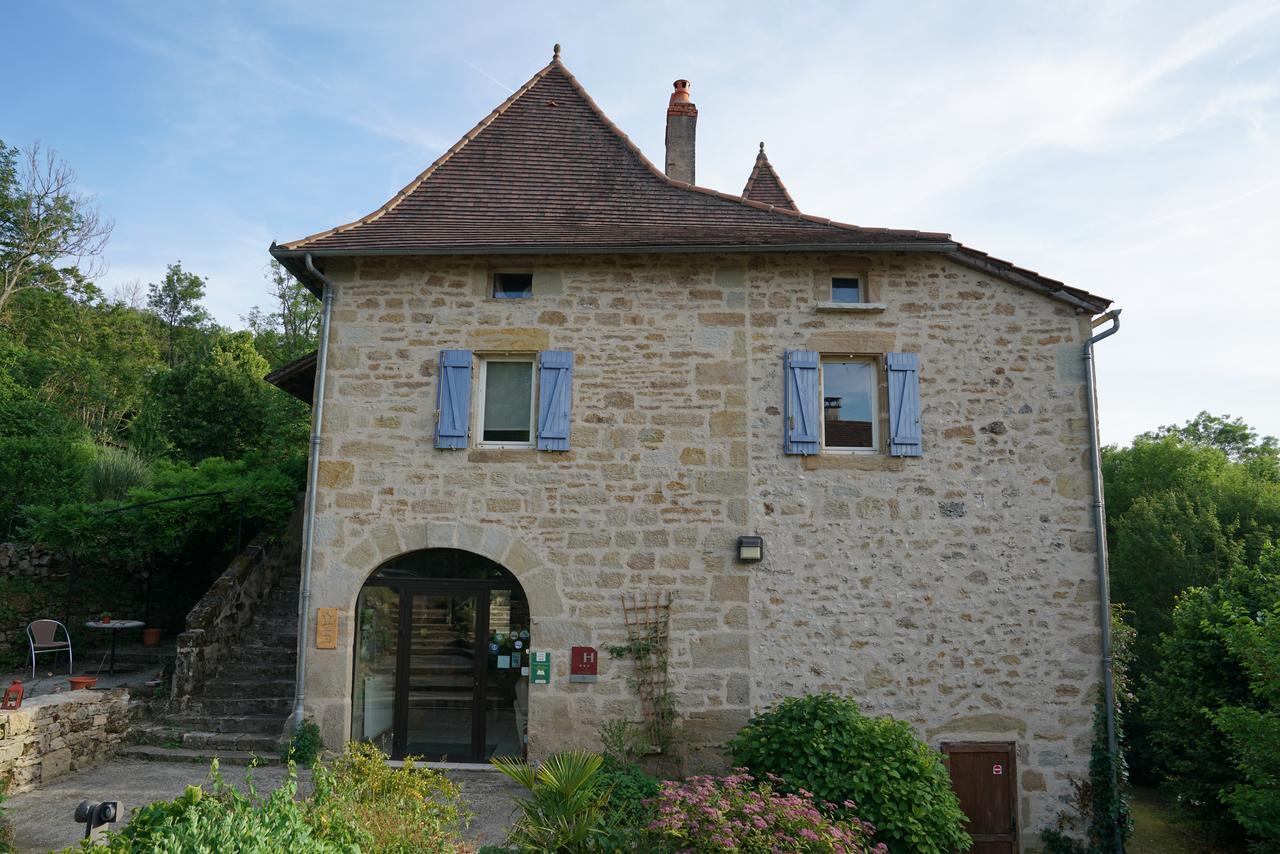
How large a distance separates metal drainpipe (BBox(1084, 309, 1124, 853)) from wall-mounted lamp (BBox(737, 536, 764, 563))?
130 inches

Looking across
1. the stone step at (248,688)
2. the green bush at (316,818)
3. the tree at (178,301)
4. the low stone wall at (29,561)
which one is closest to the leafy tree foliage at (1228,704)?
the green bush at (316,818)

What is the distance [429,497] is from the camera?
27.5 ft

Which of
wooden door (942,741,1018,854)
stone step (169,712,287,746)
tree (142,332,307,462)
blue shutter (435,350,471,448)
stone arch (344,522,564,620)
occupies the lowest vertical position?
wooden door (942,741,1018,854)

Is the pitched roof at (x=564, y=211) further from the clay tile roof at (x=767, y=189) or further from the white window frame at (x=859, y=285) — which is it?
the clay tile roof at (x=767, y=189)

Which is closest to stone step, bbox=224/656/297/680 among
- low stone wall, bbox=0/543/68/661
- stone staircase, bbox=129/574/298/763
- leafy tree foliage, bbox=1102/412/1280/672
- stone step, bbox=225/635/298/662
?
stone staircase, bbox=129/574/298/763

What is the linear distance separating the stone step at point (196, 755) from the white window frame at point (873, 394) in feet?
20.5

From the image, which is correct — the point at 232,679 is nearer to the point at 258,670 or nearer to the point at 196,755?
the point at 258,670

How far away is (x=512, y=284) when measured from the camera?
8898 millimetres

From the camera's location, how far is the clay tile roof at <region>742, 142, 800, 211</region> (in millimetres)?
11594

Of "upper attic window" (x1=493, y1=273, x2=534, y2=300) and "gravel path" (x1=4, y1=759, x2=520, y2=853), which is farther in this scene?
"upper attic window" (x1=493, y1=273, x2=534, y2=300)

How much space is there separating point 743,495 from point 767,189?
5.22 m

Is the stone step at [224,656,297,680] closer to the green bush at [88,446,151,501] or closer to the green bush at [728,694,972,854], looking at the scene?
the green bush at [88,446,151,501]

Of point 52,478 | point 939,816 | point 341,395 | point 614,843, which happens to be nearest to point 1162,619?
point 939,816

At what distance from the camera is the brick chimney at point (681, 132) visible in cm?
1090
